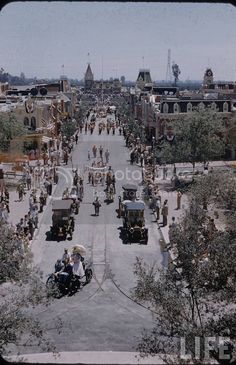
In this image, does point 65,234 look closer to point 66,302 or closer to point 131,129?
point 66,302

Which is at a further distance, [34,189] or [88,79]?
[88,79]

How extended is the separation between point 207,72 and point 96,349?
311ft

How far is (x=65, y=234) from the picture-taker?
2133 centimetres

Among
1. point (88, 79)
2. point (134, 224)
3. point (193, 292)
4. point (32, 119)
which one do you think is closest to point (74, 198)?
point (134, 224)

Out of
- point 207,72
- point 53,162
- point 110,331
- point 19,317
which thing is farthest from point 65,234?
point 207,72

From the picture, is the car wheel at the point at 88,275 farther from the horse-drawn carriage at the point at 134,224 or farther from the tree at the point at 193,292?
the tree at the point at 193,292

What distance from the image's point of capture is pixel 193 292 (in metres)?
8.66

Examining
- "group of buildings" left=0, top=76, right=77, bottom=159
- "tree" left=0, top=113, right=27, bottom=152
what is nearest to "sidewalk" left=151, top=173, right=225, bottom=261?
"tree" left=0, top=113, right=27, bottom=152

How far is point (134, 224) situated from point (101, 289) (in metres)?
5.84

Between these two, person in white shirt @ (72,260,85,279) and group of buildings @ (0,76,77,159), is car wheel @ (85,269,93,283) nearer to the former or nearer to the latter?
person in white shirt @ (72,260,85,279)

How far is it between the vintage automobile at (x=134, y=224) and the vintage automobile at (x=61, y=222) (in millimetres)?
2103

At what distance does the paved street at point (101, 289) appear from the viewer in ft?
40.6

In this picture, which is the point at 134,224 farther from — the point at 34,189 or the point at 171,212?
the point at 34,189

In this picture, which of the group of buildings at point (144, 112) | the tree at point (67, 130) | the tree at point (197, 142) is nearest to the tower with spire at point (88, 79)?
the group of buildings at point (144, 112)
